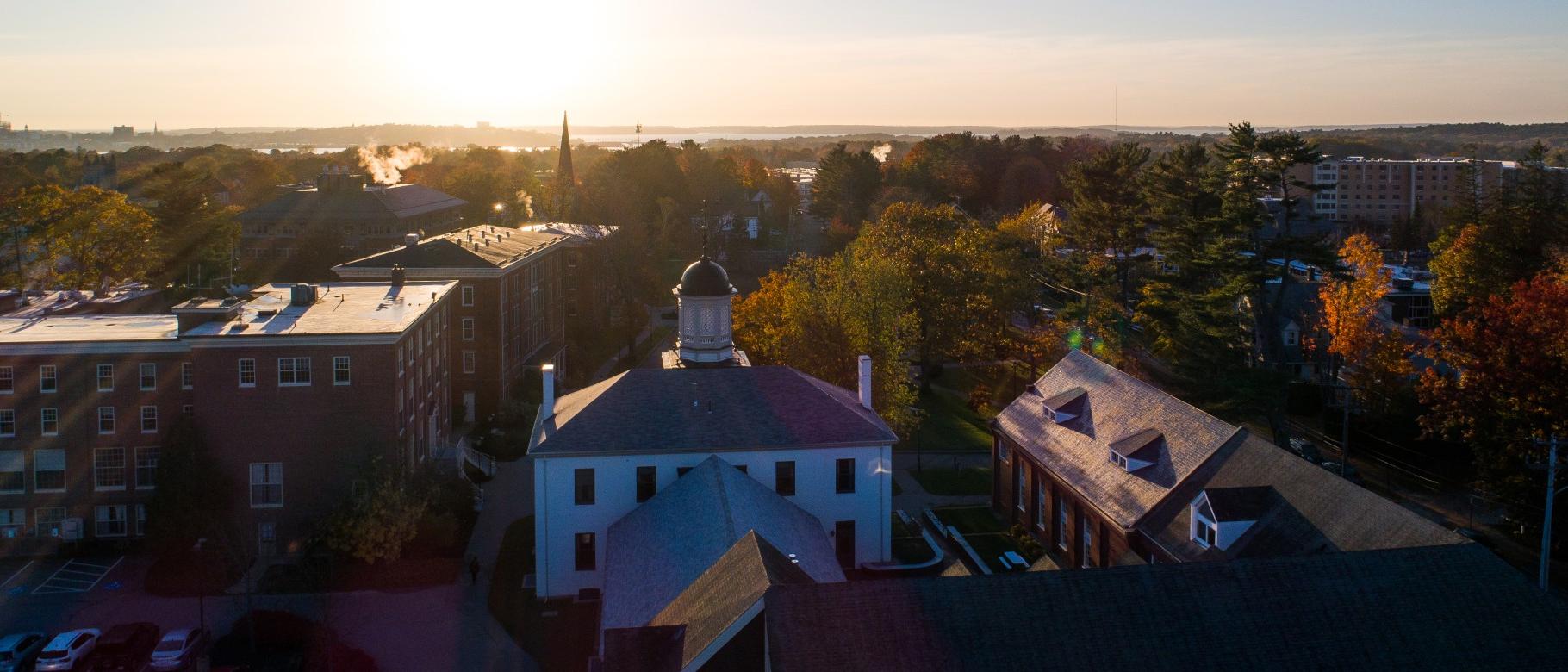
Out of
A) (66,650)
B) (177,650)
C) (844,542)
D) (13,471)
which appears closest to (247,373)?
(13,471)

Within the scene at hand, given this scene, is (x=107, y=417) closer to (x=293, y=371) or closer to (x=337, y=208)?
(x=293, y=371)

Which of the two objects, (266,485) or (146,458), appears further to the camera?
(146,458)

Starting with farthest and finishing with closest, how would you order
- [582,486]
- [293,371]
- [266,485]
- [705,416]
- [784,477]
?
[266,485] < [293,371] < [705,416] < [784,477] < [582,486]

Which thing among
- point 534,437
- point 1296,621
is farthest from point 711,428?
point 1296,621

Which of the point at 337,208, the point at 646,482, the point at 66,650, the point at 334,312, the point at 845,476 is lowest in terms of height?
the point at 66,650

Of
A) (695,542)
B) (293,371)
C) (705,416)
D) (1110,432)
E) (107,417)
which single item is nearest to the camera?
(695,542)

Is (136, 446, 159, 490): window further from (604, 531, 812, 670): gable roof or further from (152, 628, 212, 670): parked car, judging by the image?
(604, 531, 812, 670): gable roof

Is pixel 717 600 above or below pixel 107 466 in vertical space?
above

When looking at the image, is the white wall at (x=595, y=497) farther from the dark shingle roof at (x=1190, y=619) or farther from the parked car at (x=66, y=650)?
the dark shingle roof at (x=1190, y=619)

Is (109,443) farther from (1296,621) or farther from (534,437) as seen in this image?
(1296,621)
